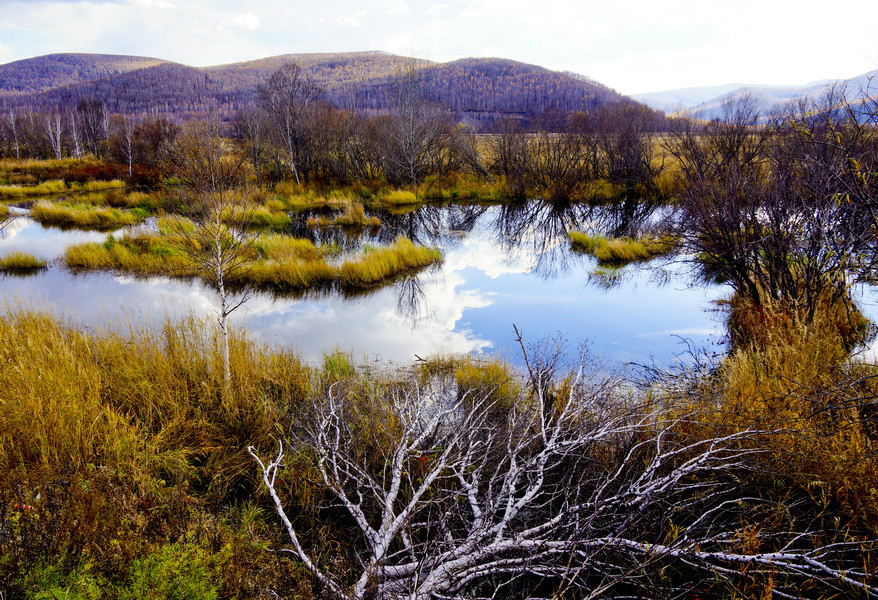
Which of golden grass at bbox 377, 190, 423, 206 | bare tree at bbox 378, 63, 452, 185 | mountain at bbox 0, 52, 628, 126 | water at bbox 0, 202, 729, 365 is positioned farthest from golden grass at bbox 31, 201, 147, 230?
mountain at bbox 0, 52, 628, 126

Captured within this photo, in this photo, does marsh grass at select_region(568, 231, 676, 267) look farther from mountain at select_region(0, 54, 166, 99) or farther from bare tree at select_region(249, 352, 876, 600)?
mountain at select_region(0, 54, 166, 99)

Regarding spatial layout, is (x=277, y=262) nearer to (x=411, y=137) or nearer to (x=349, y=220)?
(x=349, y=220)

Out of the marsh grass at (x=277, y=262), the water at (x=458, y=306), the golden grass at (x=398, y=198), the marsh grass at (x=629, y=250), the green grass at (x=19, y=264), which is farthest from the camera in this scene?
the golden grass at (x=398, y=198)

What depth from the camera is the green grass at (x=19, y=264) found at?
37.7 ft

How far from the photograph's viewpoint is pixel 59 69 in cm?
14575

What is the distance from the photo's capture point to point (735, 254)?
7.50 metres

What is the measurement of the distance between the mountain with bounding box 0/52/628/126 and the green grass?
6439 centimetres

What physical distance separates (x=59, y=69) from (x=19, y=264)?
189 metres

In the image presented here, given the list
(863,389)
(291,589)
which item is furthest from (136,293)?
(863,389)

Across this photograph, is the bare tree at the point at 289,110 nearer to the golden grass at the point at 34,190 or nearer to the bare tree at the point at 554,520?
the golden grass at the point at 34,190

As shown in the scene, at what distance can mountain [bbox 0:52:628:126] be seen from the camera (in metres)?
89.4

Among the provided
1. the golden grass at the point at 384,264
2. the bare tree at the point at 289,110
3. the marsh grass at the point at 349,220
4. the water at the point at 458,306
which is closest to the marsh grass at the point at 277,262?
the golden grass at the point at 384,264

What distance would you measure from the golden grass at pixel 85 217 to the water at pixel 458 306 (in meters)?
2.60

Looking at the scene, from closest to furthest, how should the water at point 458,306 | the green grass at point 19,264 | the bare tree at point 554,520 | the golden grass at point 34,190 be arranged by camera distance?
the bare tree at point 554,520, the water at point 458,306, the green grass at point 19,264, the golden grass at point 34,190
